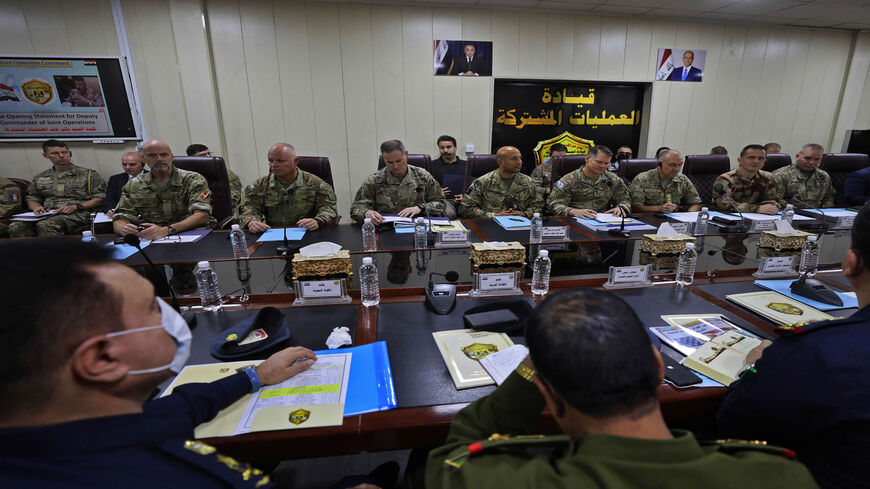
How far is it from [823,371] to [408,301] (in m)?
1.01

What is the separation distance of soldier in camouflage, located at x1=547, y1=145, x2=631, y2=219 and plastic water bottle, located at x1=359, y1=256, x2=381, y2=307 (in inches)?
76.4

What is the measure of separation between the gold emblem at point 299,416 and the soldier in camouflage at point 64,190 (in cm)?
378

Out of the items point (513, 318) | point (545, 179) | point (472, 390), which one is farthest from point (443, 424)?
point (545, 179)

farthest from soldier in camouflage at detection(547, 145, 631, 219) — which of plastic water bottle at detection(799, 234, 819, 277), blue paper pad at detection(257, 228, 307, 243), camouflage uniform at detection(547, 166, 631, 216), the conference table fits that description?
blue paper pad at detection(257, 228, 307, 243)

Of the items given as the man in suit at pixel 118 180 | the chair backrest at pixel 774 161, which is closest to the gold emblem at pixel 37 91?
the man in suit at pixel 118 180

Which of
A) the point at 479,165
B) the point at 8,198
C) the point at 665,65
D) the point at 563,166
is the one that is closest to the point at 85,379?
the point at 479,165

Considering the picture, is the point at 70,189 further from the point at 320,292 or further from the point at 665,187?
the point at 665,187

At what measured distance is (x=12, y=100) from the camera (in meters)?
3.48

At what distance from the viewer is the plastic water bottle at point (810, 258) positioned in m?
1.53

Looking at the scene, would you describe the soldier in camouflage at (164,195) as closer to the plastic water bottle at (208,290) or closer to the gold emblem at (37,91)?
the plastic water bottle at (208,290)

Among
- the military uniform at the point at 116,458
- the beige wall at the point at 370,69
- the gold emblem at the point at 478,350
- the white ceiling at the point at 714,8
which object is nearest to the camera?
the military uniform at the point at 116,458

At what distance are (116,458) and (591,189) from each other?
3107 millimetres

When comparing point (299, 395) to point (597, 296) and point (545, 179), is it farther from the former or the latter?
point (545, 179)

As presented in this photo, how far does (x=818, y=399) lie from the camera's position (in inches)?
27.1
